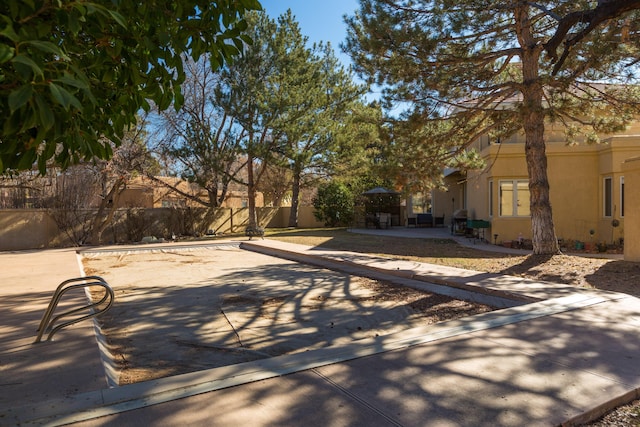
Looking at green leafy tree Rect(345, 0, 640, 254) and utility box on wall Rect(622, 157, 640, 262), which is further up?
green leafy tree Rect(345, 0, 640, 254)

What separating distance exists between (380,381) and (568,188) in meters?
14.1

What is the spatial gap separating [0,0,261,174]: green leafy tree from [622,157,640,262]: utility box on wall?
9941mm

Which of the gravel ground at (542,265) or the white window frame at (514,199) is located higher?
the white window frame at (514,199)

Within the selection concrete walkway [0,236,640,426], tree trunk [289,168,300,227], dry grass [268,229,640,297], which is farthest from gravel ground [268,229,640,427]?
tree trunk [289,168,300,227]

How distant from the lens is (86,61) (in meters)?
2.52

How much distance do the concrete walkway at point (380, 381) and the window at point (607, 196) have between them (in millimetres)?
10552

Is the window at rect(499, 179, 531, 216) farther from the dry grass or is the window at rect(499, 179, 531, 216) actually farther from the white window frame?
the dry grass

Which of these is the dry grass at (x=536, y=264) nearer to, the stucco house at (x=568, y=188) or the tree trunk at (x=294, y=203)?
the stucco house at (x=568, y=188)

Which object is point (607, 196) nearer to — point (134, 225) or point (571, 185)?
point (571, 185)

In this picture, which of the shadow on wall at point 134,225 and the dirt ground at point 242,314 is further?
the shadow on wall at point 134,225

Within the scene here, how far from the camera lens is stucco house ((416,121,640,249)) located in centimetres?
1366

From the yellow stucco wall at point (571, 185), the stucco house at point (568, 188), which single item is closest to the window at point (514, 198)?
the stucco house at point (568, 188)

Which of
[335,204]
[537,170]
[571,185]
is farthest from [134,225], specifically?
[571,185]

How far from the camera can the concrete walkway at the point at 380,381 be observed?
2.88 meters
